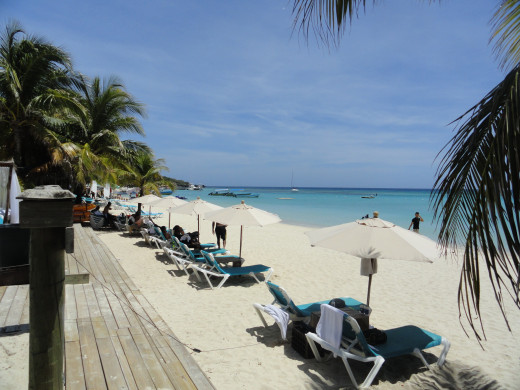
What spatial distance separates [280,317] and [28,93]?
11.7 m

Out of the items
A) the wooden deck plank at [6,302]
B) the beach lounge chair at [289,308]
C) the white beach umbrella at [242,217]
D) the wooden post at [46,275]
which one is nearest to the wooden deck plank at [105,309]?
the wooden deck plank at [6,302]

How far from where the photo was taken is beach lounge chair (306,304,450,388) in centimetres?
361

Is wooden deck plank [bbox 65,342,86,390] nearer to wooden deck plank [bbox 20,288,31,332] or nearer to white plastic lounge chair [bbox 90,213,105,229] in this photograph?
wooden deck plank [bbox 20,288,31,332]

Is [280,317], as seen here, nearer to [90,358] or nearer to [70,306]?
[90,358]

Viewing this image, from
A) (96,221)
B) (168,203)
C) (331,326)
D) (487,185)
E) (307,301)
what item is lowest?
(307,301)

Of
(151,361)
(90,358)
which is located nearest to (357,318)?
(151,361)

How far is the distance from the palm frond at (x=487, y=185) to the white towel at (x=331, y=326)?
2082 mm

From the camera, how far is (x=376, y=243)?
430 cm

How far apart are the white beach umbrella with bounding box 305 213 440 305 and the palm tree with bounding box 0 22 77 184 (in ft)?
34.3

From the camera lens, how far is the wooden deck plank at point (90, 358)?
293 cm

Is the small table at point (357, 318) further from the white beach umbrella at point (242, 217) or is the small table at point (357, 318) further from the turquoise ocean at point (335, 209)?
the white beach umbrella at point (242, 217)

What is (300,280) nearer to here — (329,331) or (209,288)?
(209,288)

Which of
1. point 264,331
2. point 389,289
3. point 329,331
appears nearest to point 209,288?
point 264,331

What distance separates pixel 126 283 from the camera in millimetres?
5801
